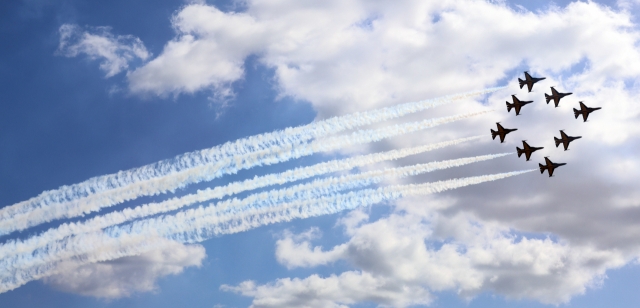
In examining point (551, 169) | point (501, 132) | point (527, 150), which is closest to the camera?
point (501, 132)

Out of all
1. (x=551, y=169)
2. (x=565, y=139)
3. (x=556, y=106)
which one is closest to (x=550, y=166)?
(x=551, y=169)

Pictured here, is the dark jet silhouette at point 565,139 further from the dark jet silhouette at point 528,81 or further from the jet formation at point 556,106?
the dark jet silhouette at point 528,81

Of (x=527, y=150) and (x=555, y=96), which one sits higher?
(x=555, y=96)

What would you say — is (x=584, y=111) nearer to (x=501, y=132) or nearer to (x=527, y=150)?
(x=527, y=150)

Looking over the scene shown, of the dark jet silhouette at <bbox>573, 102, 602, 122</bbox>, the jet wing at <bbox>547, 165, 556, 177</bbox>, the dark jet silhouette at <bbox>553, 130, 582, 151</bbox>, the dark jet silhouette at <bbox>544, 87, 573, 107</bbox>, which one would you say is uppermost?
the dark jet silhouette at <bbox>544, 87, 573, 107</bbox>

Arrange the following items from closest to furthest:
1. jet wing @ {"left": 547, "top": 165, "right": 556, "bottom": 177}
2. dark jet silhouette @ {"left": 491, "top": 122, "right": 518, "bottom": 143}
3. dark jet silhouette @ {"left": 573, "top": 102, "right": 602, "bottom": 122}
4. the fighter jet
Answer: dark jet silhouette @ {"left": 491, "top": 122, "right": 518, "bottom": 143} < the fighter jet < dark jet silhouette @ {"left": 573, "top": 102, "right": 602, "bottom": 122} < jet wing @ {"left": 547, "top": 165, "right": 556, "bottom": 177}

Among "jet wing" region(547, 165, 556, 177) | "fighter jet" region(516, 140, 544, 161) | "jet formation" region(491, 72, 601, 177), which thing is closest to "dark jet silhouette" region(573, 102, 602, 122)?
"jet formation" region(491, 72, 601, 177)

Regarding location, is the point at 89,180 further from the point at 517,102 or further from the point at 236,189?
the point at 517,102

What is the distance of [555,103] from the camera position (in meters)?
111

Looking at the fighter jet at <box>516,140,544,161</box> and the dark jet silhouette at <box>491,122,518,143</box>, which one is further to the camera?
the fighter jet at <box>516,140,544,161</box>

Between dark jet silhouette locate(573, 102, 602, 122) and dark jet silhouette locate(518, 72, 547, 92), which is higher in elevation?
dark jet silhouette locate(518, 72, 547, 92)

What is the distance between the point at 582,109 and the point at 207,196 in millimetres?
70647

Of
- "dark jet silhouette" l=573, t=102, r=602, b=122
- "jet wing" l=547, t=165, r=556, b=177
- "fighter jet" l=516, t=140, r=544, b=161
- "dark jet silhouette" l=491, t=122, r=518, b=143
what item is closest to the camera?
"dark jet silhouette" l=491, t=122, r=518, b=143

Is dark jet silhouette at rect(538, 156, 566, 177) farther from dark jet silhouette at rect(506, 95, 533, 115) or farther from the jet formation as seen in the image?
dark jet silhouette at rect(506, 95, 533, 115)
